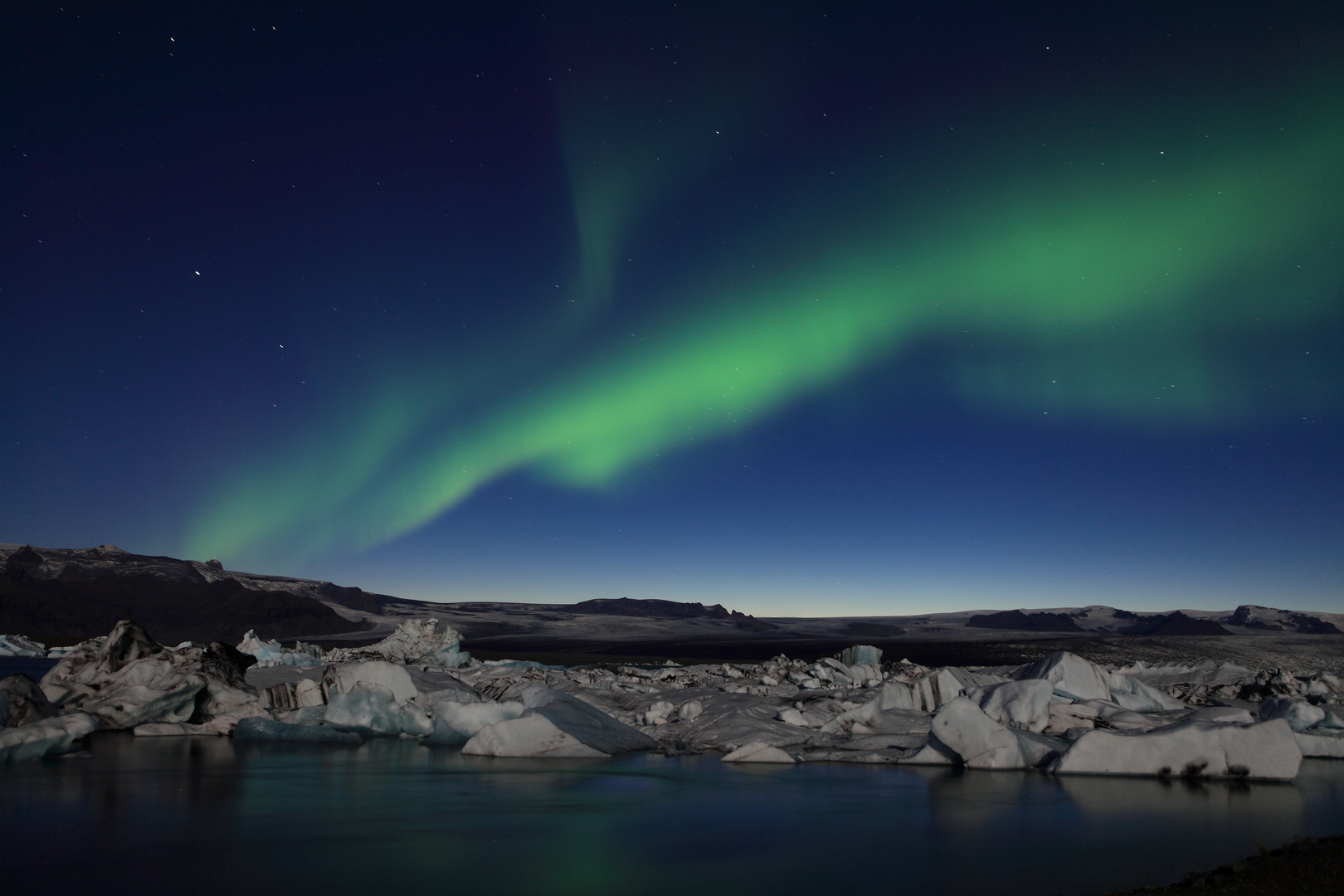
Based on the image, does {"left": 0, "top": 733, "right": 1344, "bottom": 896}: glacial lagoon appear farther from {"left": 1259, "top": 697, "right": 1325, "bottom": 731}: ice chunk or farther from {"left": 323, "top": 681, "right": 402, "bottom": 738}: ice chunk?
{"left": 323, "top": 681, "right": 402, "bottom": 738}: ice chunk

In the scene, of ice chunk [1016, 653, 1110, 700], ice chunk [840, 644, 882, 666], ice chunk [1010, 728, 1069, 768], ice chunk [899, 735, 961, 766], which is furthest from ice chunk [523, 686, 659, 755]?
ice chunk [840, 644, 882, 666]

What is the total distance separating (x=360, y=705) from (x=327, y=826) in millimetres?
8911

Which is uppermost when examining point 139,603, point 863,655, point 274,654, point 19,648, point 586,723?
point 586,723

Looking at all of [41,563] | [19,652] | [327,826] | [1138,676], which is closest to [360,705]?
[327,826]

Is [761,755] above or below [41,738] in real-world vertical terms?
below

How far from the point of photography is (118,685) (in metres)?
17.8

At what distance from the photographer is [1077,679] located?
54.0ft

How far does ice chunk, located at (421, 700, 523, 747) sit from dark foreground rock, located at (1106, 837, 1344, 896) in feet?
38.5

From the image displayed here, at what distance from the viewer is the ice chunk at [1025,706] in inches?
536

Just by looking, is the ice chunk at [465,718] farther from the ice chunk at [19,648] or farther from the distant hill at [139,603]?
the distant hill at [139,603]

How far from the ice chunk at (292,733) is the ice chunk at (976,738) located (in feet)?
38.3

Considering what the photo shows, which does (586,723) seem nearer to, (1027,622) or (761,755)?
(761,755)

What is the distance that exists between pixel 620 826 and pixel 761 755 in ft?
18.6

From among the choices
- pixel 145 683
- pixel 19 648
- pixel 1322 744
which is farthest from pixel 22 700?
pixel 19 648
